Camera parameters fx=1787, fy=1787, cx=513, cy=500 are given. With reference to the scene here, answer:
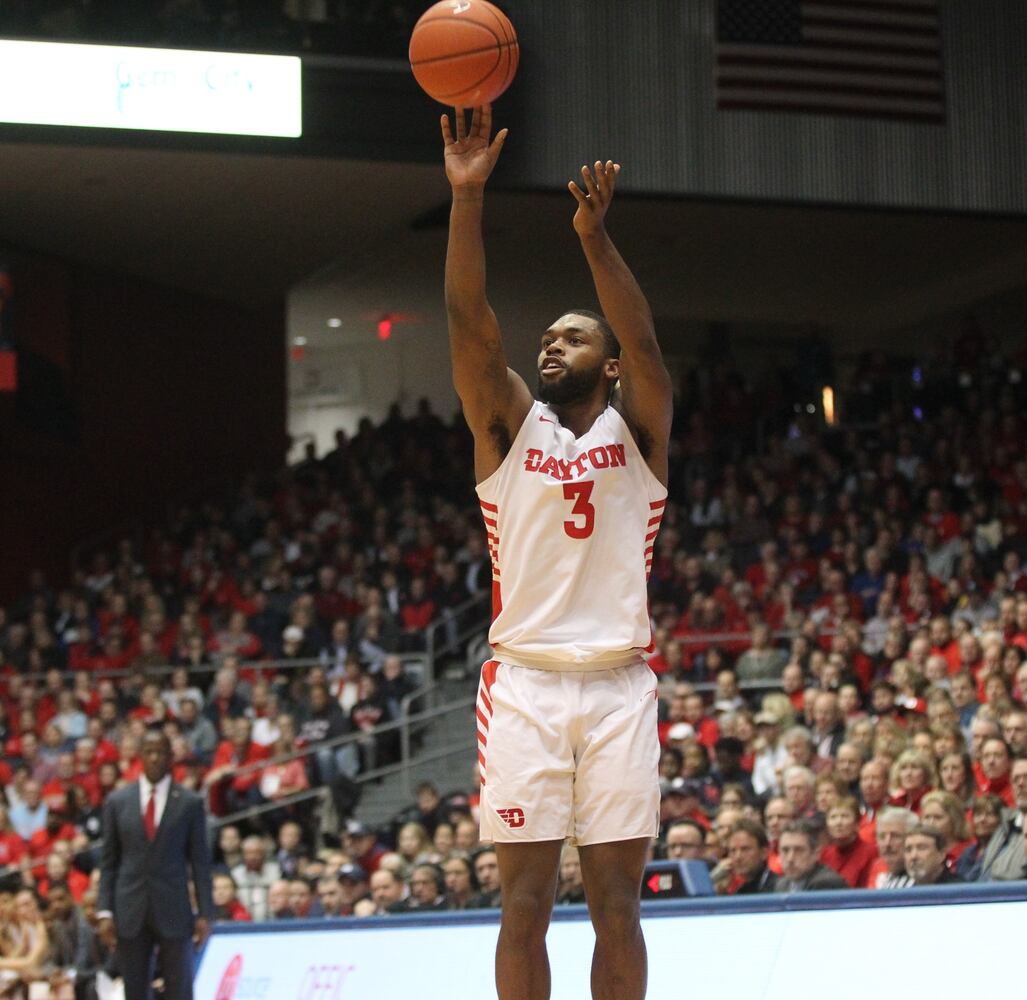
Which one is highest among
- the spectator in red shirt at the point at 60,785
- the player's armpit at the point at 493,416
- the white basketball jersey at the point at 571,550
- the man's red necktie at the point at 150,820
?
the player's armpit at the point at 493,416

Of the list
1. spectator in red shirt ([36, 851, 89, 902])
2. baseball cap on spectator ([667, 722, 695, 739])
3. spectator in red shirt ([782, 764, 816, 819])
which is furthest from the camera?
spectator in red shirt ([36, 851, 89, 902])

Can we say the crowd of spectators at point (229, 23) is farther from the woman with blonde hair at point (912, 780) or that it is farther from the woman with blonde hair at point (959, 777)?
the woman with blonde hair at point (959, 777)

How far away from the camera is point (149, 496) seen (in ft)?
74.9

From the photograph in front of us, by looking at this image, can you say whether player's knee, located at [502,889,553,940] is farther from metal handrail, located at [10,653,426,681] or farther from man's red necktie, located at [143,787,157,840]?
metal handrail, located at [10,653,426,681]

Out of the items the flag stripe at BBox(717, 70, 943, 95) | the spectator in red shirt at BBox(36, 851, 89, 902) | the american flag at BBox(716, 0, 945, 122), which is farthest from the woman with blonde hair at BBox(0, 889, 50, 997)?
the flag stripe at BBox(717, 70, 943, 95)

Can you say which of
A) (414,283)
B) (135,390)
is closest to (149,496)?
(135,390)

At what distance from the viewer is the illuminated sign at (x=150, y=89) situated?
1498 centimetres

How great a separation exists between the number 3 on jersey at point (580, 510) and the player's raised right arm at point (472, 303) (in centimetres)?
27

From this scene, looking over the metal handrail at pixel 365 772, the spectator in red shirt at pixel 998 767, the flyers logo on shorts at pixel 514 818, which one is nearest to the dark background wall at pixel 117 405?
the metal handrail at pixel 365 772

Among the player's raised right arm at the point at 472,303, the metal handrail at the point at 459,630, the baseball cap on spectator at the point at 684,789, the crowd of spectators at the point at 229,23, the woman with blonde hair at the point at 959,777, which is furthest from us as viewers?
the metal handrail at the point at 459,630

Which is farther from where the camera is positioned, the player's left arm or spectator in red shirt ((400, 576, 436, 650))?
spectator in red shirt ((400, 576, 436, 650))

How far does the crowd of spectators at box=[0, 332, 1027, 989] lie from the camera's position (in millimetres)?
9758

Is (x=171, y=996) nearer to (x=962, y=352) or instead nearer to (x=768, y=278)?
(x=962, y=352)

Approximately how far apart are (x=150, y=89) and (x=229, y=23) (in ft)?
3.09
